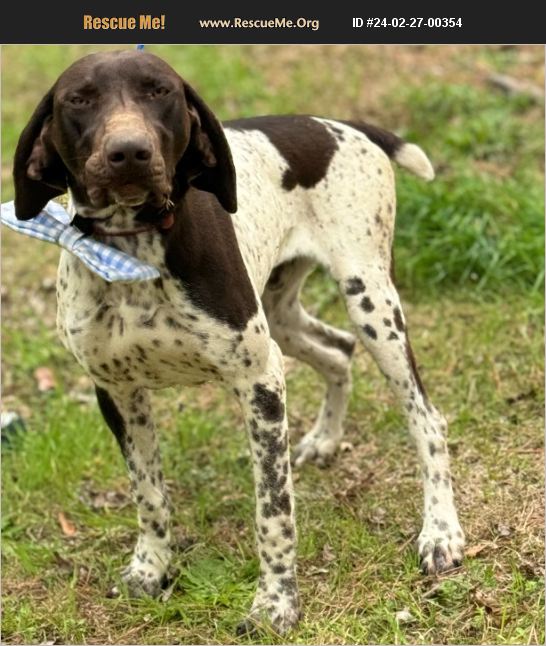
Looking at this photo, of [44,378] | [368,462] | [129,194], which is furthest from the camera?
[44,378]

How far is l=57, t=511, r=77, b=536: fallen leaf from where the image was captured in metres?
5.33

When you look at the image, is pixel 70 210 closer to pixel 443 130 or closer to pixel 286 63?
pixel 443 130

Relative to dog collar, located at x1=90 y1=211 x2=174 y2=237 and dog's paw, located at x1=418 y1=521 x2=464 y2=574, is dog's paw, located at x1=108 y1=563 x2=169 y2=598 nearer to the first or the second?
dog's paw, located at x1=418 y1=521 x2=464 y2=574

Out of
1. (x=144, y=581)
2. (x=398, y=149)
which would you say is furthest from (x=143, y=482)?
(x=398, y=149)

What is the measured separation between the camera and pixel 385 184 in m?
5.17

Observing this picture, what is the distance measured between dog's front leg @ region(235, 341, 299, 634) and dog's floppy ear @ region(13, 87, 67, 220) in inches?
36.0

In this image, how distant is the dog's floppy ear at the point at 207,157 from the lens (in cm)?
397

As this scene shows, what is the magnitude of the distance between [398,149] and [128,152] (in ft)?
7.13

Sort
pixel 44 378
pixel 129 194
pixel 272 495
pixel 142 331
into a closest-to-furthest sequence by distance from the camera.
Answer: pixel 129 194
pixel 142 331
pixel 272 495
pixel 44 378

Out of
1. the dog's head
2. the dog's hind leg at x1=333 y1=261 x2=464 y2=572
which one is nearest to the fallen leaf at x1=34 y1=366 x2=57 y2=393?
the dog's hind leg at x1=333 y1=261 x2=464 y2=572

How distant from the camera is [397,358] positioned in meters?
4.97

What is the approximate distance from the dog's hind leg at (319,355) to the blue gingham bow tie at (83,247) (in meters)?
1.60

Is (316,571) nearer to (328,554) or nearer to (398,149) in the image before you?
(328,554)

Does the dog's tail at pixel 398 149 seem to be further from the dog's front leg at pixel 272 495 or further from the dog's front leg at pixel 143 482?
the dog's front leg at pixel 143 482
